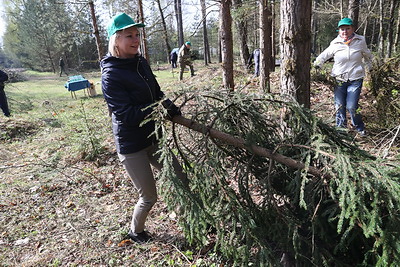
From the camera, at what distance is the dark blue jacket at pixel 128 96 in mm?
2189

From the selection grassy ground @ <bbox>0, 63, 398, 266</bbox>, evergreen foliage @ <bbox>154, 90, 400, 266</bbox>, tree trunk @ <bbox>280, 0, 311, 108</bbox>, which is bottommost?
grassy ground @ <bbox>0, 63, 398, 266</bbox>

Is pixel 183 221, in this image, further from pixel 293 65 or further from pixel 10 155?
pixel 10 155

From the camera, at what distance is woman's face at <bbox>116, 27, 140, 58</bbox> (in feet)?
7.29

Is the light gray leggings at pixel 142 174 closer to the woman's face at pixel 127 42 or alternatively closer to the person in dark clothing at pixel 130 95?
the person in dark clothing at pixel 130 95

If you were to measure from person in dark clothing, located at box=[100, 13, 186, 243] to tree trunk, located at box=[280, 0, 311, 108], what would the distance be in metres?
1.54

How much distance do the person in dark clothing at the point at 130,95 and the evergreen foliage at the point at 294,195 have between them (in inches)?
13.4

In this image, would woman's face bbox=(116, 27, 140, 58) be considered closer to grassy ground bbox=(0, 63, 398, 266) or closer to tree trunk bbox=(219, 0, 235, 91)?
grassy ground bbox=(0, 63, 398, 266)

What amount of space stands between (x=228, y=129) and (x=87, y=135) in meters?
3.99

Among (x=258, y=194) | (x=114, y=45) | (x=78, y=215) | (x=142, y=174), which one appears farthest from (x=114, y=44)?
(x=78, y=215)

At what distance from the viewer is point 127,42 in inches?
87.6

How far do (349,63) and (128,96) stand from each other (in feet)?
12.9

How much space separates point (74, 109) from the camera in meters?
10.8

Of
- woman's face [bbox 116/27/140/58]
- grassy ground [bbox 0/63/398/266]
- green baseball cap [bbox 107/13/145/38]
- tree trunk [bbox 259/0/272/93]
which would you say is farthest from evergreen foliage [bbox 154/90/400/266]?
tree trunk [bbox 259/0/272/93]

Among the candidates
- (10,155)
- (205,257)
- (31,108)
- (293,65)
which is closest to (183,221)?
(205,257)
